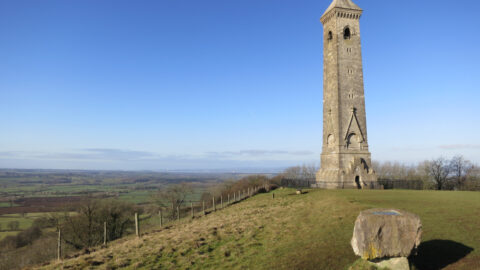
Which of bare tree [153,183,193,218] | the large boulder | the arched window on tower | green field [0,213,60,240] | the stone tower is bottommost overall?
green field [0,213,60,240]

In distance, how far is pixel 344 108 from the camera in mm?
40031

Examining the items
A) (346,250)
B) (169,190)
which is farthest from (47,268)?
(169,190)

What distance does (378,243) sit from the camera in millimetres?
10133

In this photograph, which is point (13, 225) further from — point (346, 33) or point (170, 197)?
point (346, 33)

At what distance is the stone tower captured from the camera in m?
38.6

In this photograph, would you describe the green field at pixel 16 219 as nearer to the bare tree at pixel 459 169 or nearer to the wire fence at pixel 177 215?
→ the wire fence at pixel 177 215

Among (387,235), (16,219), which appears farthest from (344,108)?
(16,219)

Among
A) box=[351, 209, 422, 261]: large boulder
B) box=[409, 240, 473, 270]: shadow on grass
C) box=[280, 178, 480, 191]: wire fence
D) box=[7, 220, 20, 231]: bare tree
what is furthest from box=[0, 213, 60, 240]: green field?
box=[409, 240, 473, 270]: shadow on grass

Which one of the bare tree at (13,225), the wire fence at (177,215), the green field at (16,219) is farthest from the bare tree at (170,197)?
the bare tree at (13,225)

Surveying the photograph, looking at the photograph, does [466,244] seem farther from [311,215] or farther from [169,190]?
[169,190]

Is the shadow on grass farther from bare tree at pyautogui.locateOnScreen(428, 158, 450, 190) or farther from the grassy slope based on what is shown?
bare tree at pyautogui.locateOnScreen(428, 158, 450, 190)

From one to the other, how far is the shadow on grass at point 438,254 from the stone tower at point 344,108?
25.4 metres

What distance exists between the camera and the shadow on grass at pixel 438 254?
35.9 ft

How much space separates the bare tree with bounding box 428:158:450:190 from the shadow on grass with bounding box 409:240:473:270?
1747 inches
